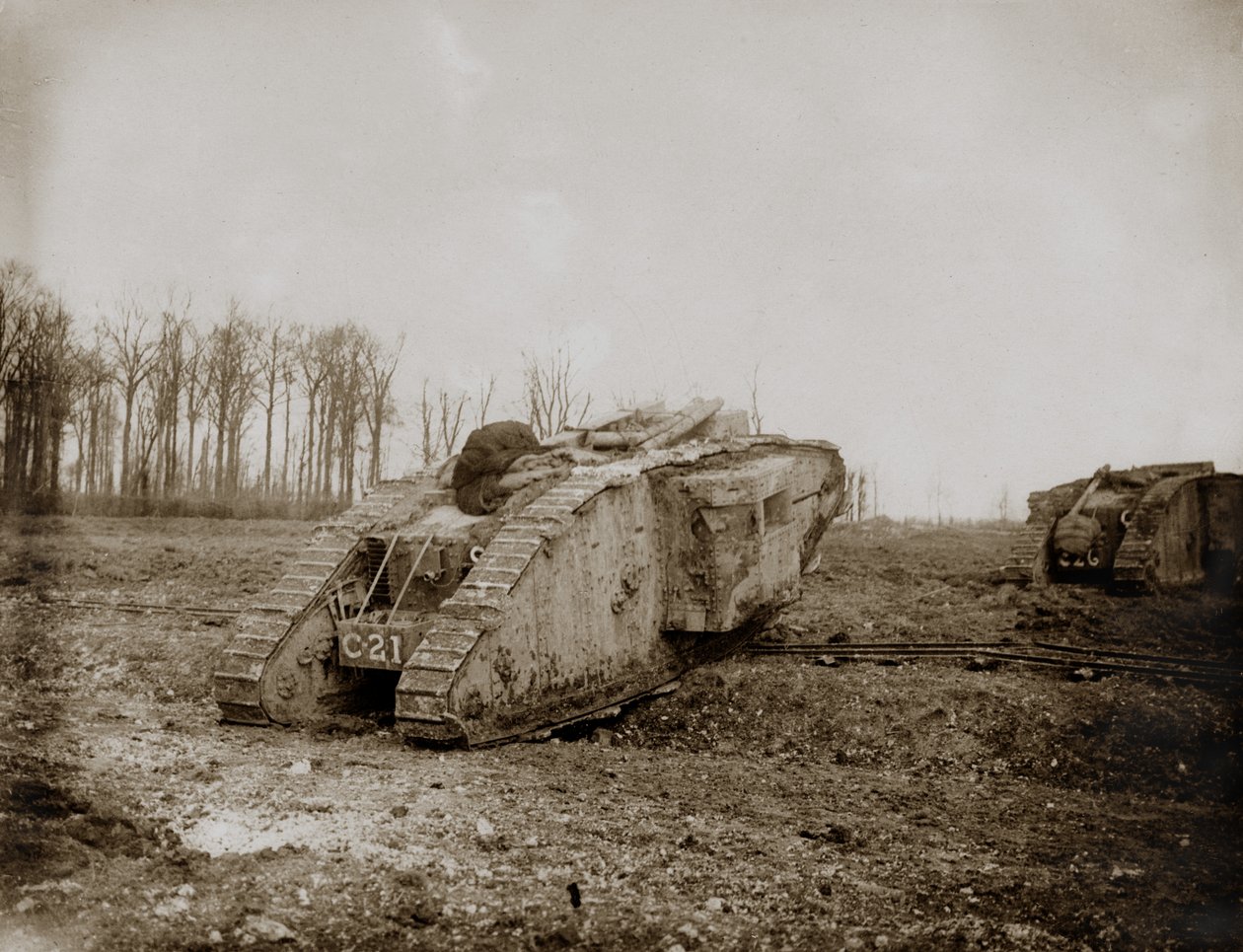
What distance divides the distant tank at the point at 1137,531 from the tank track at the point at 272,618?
9.42 m

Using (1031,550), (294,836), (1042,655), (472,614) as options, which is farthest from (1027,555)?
(294,836)

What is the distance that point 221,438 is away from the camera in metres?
29.8

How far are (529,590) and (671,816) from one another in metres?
1.94

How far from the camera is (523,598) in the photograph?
7.14 metres

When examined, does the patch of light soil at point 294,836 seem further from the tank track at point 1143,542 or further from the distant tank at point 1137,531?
the tank track at point 1143,542

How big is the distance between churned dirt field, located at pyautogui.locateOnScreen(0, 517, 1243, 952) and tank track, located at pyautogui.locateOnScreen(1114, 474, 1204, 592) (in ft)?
8.19

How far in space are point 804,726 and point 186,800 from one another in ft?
15.5

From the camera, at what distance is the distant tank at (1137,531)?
45.8ft

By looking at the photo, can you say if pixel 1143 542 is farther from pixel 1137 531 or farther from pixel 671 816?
pixel 671 816

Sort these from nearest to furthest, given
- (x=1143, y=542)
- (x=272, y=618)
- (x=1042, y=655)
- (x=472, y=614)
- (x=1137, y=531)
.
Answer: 1. (x=472, y=614)
2. (x=272, y=618)
3. (x=1042, y=655)
4. (x=1143, y=542)
5. (x=1137, y=531)

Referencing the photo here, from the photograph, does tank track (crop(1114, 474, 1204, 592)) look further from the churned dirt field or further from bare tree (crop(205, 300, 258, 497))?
bare tree (crop(205, 300, 258, 497))

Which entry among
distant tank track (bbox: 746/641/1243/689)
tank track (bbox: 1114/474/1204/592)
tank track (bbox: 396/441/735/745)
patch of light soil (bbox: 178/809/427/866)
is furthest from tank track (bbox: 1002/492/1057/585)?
patch of light soil (bbox: 178/809/427/866)

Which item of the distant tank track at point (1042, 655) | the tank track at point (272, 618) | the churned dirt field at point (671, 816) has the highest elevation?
the tank track at point (272, 618)

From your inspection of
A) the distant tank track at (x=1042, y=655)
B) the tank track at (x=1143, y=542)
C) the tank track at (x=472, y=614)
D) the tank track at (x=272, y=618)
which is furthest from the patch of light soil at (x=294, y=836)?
the tank track at (x=1143, y=542)
